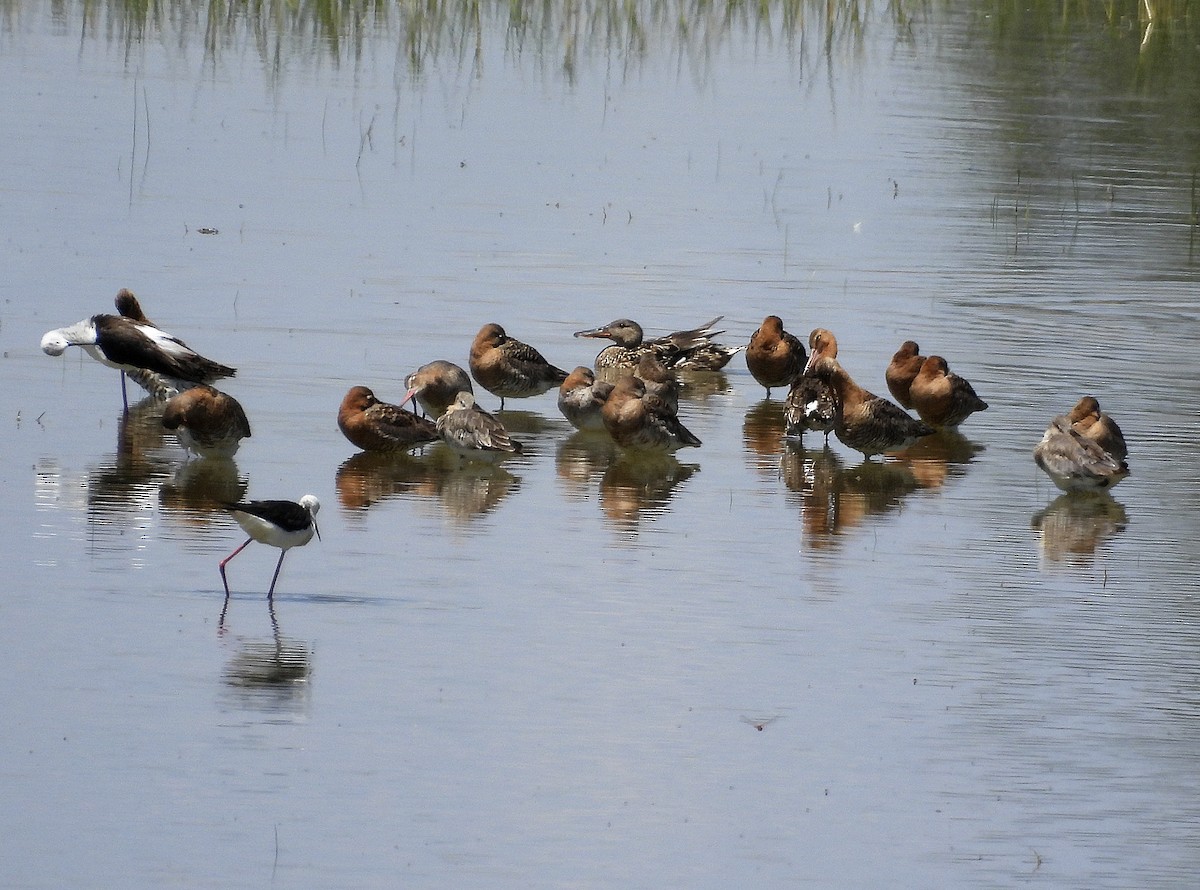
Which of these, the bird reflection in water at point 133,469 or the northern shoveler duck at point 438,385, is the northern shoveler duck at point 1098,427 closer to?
the northern shoveler duck at point 438,385

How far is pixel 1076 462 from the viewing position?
39.2 feet

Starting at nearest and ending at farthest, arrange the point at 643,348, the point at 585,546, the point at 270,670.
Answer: the point at 270,670
the point at 585,546
the point at 643,348

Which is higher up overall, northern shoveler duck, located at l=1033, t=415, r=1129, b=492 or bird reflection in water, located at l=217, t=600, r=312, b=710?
northern shoveler duck, located at l=1033, t=415, r=1129, b=492

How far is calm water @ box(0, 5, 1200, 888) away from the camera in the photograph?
23.8 feet

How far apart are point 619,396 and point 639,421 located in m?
0.20

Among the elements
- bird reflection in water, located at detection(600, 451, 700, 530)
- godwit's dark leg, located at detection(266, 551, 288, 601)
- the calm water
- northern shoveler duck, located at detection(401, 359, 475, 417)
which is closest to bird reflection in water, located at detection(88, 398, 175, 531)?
the calm water

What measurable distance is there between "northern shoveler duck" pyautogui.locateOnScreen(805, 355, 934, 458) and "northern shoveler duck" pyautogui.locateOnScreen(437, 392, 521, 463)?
2001mm

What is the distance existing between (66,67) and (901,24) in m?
14.7

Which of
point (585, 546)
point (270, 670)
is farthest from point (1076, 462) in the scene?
point (270, 670)

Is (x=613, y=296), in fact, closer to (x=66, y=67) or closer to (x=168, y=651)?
(x=168, y=651)

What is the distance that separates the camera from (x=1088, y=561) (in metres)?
10.9

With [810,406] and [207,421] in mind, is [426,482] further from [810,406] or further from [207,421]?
[810,406]

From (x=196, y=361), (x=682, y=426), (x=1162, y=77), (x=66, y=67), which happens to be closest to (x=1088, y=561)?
(x=682, y=426)

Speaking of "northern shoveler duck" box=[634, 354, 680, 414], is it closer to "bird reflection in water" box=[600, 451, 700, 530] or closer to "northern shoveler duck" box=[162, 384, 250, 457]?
"bird reflection in water" box=[600, 451, 700, 530]
